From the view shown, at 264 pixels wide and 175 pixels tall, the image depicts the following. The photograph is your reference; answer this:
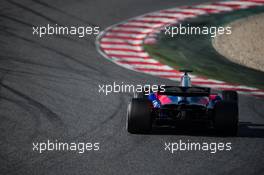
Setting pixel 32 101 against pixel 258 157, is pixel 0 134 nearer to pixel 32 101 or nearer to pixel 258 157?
pixel 32 101

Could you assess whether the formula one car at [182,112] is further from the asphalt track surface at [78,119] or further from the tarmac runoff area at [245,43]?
the tarmac runoff area at [245,43]

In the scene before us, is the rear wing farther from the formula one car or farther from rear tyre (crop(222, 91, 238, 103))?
rear tyre (crop(222, 91, 238, 103))

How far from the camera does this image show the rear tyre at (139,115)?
14.0 m

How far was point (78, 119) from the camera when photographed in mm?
15242

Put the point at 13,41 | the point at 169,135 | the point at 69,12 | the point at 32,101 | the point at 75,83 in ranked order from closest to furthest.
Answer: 1. the point at 169,135
2. the point at 32,101
3. the point at 75,83
4. the point at 13,41
5. the point at 69,12

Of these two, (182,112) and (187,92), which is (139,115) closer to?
(182,112)

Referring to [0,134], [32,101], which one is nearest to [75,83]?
[32,101]

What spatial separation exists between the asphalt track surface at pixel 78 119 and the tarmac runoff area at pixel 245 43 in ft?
13.7

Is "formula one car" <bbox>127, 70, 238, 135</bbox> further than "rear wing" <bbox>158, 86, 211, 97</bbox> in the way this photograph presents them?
No

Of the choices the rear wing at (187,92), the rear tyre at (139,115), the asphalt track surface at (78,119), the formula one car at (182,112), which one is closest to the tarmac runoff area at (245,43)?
the asphalt track surface at (78,119)

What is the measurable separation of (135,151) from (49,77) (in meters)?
6.25

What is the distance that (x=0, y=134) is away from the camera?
13.9m

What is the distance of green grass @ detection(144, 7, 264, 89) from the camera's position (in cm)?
2038

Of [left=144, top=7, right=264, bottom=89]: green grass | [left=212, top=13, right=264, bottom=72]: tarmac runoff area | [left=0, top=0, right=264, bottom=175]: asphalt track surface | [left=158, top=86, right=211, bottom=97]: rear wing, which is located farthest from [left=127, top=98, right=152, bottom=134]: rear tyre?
[left=212, top=13, right=264, bottom=72]: tarmac runoff area
